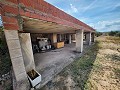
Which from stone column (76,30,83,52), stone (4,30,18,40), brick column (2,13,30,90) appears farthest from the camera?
stone column (76,30,83,52)

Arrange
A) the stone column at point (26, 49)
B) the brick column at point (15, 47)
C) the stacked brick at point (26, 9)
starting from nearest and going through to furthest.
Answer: the stacked brick at point (26, 9) → the brick column at point (15, 47) → the stone column at point (26, 49)

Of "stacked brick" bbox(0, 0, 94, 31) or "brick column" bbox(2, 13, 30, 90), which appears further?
"brick column" bbox(2, 13, 30, 90)

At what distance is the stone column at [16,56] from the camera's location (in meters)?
1.80

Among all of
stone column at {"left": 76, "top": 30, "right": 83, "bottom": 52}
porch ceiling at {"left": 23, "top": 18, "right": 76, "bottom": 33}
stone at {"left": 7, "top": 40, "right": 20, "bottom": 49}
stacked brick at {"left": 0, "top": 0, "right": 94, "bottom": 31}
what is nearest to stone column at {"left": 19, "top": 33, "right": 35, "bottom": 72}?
porch ceiling at {"left": 23, "top": 18, "right": 76, "bottom": 33}

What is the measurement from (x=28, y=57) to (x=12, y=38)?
1154mm

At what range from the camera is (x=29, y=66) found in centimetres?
286

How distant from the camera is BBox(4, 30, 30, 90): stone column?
1.80 meters

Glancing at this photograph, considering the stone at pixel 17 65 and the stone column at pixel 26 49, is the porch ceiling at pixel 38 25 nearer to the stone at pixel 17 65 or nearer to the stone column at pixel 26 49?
the stone column at pixel 26 49

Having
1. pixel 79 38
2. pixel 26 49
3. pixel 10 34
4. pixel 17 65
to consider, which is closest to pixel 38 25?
pixel 26 49

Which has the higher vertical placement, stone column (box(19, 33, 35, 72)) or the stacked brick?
the stacked brick

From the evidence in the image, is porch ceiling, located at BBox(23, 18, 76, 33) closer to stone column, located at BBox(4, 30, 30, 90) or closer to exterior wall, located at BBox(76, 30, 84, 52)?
stone column, located at BBox(4, 30, 30, 90)

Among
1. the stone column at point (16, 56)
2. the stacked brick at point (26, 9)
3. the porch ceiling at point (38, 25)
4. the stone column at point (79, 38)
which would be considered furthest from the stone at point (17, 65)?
the stone column at point (79, 38)

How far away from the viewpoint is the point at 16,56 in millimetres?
1953

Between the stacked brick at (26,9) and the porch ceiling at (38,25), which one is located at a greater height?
the stacked brick at (26,9)
